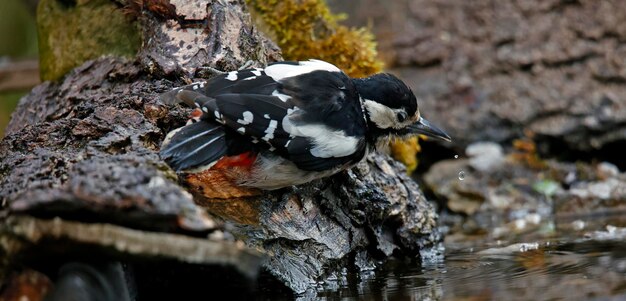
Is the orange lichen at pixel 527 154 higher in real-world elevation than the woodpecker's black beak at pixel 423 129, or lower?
lower

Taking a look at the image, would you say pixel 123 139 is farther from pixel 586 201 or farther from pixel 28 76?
pixel 28 76

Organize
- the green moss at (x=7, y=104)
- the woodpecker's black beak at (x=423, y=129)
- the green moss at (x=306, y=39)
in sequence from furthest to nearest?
the green moss at (x=7, y=104)
the green moss at (x=306, y=39)
the woodpecker's black beak at (x=423, y=129)

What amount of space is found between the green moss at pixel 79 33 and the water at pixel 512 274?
1950 mm

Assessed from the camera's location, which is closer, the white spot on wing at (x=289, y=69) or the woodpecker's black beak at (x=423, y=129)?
the white spot on wing at (x=289, y=69)

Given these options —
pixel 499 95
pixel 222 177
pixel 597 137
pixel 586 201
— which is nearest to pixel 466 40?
pixel 499 95

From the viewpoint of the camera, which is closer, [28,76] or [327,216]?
[327,216]

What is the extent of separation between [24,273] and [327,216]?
1774 mm

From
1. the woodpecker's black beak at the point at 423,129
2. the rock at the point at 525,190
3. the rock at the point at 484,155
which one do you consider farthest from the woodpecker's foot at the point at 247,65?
the rock at the point at 484,155

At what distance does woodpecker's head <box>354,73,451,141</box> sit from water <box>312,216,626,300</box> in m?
0.76

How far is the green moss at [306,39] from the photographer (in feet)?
17.2

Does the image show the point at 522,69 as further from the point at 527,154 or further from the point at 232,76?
the point at 232,76

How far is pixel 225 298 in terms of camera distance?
11.6 ft

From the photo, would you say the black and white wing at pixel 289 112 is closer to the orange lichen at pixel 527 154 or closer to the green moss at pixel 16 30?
the orange lichen at pixel 527 154

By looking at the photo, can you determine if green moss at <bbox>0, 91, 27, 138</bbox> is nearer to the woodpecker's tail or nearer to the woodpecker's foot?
the woodpecker's foot
